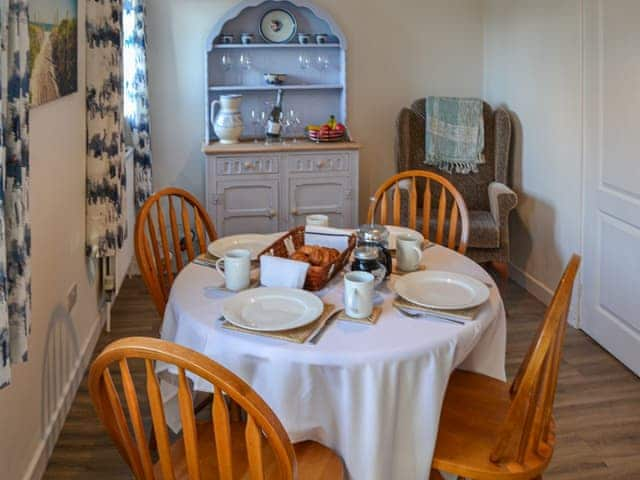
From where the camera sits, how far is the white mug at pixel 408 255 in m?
2.07

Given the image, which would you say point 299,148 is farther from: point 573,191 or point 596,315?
point 596,315

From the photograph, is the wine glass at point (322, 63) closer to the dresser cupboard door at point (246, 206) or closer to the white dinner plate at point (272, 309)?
the dresser cupboard door at point (246, 206)

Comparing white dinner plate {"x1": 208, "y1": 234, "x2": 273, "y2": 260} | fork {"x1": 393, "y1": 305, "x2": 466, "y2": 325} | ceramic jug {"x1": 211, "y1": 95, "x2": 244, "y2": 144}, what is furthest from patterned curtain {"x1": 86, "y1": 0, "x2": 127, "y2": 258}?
fork {"x1": 393, "y1": 305, "x2": 466, "y2": 325}

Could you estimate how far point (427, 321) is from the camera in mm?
1697

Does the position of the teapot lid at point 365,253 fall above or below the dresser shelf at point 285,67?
below

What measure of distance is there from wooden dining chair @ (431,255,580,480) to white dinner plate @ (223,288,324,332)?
1.52 ft

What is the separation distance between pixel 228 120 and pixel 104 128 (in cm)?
130

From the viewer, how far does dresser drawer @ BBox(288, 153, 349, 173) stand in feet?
13.3

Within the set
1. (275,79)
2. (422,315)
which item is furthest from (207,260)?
(275,79)

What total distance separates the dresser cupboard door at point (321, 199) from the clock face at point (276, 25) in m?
0.98

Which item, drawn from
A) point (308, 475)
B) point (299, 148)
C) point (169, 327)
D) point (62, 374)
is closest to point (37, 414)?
point (62, 374)

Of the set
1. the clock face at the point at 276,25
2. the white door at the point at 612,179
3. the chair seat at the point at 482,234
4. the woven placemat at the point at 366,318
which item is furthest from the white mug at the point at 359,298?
the clock face at the point at 276,25

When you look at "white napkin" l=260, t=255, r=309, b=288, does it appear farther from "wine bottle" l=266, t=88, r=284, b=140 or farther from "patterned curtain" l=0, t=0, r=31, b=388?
"wine bottle" l=266, t=88, r=284, b=140

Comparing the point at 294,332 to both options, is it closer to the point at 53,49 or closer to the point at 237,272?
the point at 237,272
